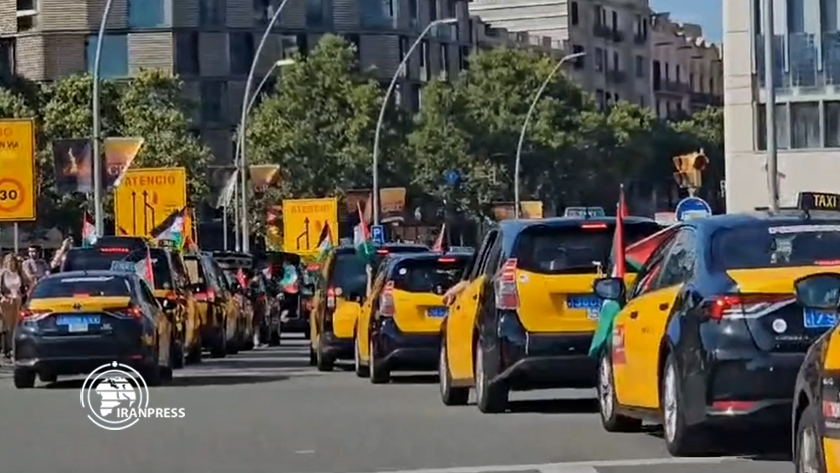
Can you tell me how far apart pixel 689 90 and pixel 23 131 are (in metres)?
109

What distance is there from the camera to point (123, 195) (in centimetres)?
5169

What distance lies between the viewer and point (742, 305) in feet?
44.4

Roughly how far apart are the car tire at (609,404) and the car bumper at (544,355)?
1199 millimetres

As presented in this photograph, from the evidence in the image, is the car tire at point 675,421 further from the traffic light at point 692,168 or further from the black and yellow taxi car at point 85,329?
the traffic light at point 692,168

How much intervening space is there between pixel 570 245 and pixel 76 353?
771 centimetres

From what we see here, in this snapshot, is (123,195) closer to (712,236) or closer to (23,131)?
(23,131)

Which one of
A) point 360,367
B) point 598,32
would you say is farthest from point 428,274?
point 598,32

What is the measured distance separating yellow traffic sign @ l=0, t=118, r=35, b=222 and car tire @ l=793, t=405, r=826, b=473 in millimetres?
26222

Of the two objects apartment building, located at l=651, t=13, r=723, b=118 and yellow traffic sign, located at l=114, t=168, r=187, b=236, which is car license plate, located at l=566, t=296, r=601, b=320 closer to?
yellow traffic sign, located at l=114, t=168, r=187, b=236

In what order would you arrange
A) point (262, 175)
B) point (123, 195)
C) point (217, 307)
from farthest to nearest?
point (262, 175) → point (123, 195) → point (217, 307)

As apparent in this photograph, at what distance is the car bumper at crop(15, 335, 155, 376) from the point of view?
966 inches

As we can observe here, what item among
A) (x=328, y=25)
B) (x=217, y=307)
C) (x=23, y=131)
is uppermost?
(x=328, y=25)

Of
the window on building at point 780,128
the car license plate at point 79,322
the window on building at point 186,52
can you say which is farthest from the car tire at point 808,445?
the window on building at point 186,52

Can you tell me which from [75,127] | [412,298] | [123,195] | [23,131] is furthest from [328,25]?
[412,298]
